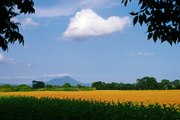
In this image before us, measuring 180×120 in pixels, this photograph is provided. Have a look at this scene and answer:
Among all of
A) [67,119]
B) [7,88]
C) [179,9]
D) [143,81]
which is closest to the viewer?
A: [179,9]

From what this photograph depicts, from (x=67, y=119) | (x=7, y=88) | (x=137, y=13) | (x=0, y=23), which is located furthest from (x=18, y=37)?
(x=7, y=88)

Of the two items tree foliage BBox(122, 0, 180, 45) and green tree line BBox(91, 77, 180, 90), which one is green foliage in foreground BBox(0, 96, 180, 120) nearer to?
tree foliage BBox(122, 0, 180, 45)

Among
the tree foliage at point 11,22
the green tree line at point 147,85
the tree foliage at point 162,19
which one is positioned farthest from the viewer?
the green tree line at point 147,85

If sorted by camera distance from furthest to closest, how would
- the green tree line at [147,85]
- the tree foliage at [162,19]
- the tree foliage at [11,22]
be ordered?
the green tree line at [147,85], the tree foliage at [11,22], the tree foliage at [162,19]

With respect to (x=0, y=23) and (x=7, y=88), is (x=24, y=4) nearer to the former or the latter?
(x=0, y=23)

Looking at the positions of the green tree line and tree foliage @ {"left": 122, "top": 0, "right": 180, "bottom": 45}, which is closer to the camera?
tree foliage @ {"left": 122, "top": 0, "right": 180, "bottom": 45}

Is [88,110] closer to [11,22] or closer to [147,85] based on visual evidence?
[11,22]

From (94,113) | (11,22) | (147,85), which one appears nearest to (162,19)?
(94,113)

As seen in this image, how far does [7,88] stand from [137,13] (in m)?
45.6

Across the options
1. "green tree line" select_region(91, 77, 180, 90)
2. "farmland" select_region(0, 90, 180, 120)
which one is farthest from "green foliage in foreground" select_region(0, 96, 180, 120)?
"green tree line" select_region(91, 77, 180, 90)

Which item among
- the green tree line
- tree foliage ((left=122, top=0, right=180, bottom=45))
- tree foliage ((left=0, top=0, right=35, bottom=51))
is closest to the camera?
tree foliage ((left=122, top=0, right=180, bottom=45))

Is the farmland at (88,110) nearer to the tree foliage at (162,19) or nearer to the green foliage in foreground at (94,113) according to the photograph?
the green foliage in foreground at (94,113)

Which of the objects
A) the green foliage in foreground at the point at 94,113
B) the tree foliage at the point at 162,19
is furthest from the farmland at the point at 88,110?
the tree foliage at the point at 162,19

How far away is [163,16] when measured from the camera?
4719mm
